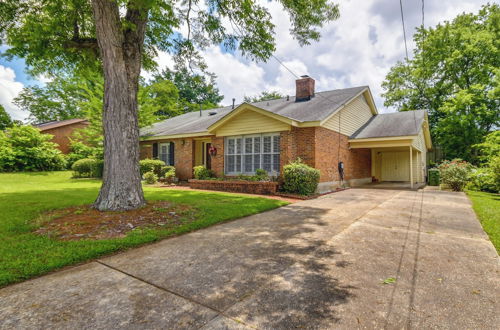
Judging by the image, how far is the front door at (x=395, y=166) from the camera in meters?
16.7

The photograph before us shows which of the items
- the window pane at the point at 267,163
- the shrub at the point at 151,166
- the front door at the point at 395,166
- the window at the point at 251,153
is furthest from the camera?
the front door at the point at 395,166

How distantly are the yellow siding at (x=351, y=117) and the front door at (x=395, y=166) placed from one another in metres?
3.34

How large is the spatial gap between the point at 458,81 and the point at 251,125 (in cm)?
2396

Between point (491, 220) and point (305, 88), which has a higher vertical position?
point (305, 88)

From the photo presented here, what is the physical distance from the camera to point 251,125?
452 inches

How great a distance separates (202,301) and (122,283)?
1.01 m

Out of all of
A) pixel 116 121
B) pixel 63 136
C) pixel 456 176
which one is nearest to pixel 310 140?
pixel 116 121

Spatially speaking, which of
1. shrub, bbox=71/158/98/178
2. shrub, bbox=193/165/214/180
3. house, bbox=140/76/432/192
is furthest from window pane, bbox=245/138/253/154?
shrub, bbox=71/158/98/178

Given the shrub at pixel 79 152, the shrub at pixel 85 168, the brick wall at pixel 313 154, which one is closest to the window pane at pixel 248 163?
the brick wall at pixel 313 154

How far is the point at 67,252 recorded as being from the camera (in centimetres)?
349

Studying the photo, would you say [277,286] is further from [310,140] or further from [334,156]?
[334,156]

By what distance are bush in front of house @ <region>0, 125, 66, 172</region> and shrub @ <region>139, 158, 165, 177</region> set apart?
28.3 ft

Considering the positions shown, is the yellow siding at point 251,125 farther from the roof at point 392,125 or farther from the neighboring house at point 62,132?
the neighboring house at point 62,132

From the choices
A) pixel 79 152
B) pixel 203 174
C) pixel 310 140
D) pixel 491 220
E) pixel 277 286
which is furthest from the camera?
pixel 79 152
